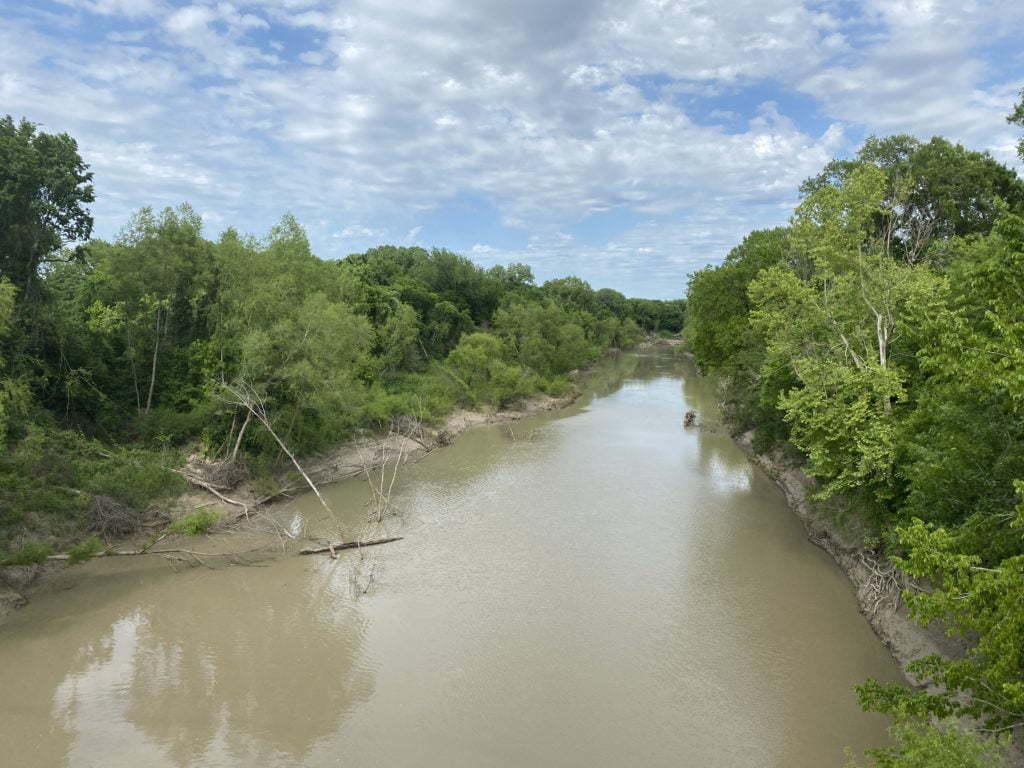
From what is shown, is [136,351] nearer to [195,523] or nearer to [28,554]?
[195,523]

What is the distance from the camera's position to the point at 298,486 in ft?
92.7

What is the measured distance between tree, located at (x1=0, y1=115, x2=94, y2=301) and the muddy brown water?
11869mm

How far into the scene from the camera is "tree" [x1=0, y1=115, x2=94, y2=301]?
2300 cm

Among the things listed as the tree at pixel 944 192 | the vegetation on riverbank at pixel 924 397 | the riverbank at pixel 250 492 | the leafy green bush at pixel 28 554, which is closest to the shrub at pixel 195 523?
the riverbank at pixel 250 492

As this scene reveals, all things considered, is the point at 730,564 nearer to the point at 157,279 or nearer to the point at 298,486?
the point at 298,486

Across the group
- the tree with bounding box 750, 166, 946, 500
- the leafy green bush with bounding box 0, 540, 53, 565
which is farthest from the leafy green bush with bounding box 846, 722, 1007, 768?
the leafy green bush with bounding box 0, 540, 53, 565

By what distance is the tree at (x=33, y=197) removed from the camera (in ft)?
75.5

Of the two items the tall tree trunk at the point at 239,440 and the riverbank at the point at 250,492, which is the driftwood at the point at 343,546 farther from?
the tall tree trunk at the point at 239,440

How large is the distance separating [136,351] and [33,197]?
7.51 meters

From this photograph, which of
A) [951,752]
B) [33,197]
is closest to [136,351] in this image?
[33,197]

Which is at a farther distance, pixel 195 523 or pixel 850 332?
pixel 195 523

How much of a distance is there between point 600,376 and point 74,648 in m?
65.4

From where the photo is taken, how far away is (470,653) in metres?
15.8

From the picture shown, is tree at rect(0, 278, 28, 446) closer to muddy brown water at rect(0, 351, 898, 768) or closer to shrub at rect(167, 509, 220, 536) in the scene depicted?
muddy brown water at rect(0, 351, 898, 768)
